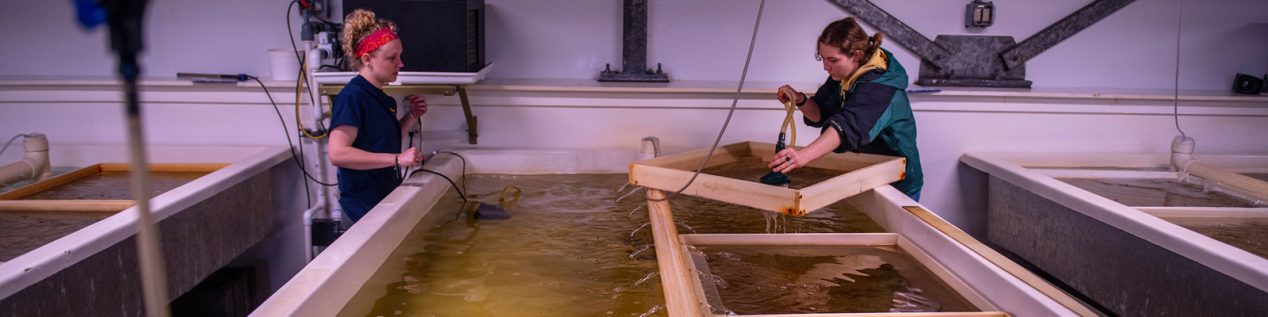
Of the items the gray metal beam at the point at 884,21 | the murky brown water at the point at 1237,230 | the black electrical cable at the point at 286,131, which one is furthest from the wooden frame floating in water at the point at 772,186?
the black electrical cable at the point at 286,131

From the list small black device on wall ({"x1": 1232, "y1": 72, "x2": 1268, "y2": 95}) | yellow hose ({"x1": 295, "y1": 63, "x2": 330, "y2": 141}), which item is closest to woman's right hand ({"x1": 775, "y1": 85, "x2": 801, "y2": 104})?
yellow hose ({"x1": 295, "y1": 63, "x2": 330, "y2": 141})

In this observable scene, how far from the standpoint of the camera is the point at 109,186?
312cm

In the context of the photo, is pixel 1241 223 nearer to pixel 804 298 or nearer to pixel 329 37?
pixel 804 298

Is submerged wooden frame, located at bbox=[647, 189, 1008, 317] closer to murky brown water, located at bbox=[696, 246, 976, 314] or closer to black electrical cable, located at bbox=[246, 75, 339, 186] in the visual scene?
murky brown water, located at bbox=[696, 246, 976, 314]

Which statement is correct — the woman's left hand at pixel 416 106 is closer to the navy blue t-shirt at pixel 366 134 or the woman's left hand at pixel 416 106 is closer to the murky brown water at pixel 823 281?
the navy blue t-shirt at pixel 366 134

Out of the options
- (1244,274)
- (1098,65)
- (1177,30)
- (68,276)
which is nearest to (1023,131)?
(1098,65)

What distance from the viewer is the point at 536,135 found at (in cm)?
375

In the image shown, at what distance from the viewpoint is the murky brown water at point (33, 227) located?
2.28 meters

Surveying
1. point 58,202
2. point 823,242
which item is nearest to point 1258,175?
point 823,242

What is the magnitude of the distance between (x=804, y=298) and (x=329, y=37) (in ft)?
7.71

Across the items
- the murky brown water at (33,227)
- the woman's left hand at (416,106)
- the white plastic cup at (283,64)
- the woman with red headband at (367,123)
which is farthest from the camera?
the white plastic cup at (283,64)

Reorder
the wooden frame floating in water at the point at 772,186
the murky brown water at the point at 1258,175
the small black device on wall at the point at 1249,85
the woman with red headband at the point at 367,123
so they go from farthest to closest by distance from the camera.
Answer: the small black device on wall at the point at 1249,85 → the murky brown water at the point at 1258,175 → the woman with red headband at the point at 367,123 → the wooden frame floating in water at the point at 772,186

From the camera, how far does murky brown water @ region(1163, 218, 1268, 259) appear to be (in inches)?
95.4

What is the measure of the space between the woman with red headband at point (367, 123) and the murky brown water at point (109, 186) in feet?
2.80
